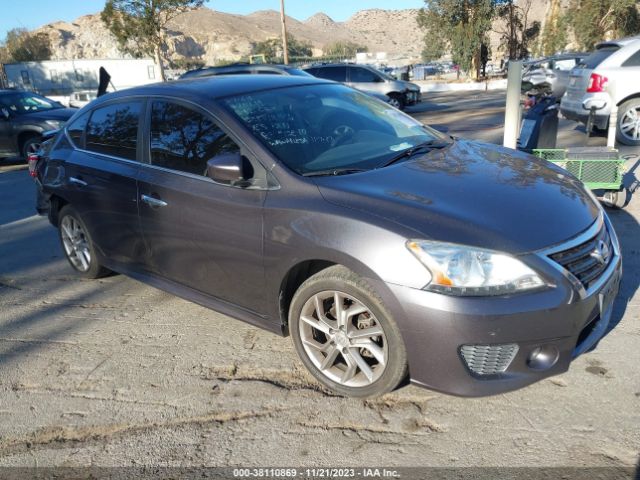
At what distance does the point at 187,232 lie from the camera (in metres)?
3.57

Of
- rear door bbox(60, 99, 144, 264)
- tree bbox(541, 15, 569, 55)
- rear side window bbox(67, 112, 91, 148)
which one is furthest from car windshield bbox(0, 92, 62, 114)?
tree bbox(541, 15, 569, 55)

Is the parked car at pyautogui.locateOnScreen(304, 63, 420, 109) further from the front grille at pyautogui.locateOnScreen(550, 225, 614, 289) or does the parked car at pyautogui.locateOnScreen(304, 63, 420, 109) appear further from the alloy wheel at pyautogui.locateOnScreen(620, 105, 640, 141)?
the front grille at pyautogui.locateOnScreen(550, 225, 614, 289)

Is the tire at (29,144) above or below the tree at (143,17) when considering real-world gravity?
below

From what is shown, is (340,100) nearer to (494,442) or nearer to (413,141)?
(413,141)

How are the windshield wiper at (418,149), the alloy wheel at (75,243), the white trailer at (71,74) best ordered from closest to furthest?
1. the windshield wiper at (418,149)
2. the alloy wheel at (75,243)
3. the white trailer at (71,74)

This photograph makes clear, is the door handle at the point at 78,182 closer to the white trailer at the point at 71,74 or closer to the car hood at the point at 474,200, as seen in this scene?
the car hood at the point at 474,200

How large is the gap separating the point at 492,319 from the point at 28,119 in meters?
12.1

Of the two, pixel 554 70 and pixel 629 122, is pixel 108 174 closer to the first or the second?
pixel 629 122

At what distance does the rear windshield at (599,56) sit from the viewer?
30.5ft

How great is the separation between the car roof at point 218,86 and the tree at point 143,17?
1452 inches

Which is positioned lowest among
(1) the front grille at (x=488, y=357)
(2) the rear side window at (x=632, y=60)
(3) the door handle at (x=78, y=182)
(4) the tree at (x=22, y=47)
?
(1) the front grille at (x=488, y=357)

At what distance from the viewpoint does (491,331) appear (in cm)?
250

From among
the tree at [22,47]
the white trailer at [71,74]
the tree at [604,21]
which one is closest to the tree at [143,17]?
the white trailer at [71,74]

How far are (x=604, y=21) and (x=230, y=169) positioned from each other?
127ft
